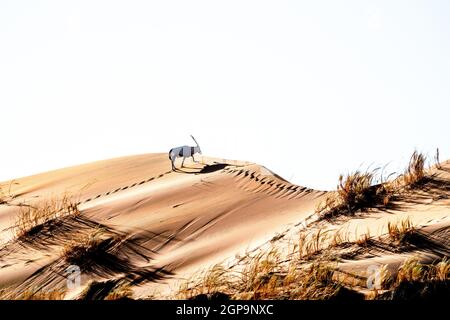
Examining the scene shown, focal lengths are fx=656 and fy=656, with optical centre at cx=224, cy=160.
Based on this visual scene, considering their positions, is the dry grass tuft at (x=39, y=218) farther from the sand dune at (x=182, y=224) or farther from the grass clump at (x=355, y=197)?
the grass clump at (x=355, y=197)

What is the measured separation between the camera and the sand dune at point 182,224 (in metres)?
7.41

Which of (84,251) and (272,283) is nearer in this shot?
(272,283)

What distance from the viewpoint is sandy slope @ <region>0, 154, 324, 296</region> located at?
762 cm

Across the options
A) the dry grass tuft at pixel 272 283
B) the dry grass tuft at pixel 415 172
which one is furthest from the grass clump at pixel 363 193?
the dry grass tuft at pixel 272 283

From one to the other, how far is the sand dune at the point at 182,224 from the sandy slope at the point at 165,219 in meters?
0.01

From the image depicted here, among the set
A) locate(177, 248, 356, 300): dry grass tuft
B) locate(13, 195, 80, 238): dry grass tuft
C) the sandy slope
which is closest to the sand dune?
the sandy slope

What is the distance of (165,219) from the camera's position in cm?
918

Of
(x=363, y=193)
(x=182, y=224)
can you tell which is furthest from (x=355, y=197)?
(x=182, y=224)

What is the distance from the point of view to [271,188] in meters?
10.2

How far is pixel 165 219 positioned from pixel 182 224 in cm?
37

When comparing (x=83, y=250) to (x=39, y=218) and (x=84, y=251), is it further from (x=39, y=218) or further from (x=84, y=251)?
(x=39, y=218)

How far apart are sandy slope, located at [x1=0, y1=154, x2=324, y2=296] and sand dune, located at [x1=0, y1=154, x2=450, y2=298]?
1cm

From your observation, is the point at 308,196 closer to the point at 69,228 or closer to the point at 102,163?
the point at 69,228

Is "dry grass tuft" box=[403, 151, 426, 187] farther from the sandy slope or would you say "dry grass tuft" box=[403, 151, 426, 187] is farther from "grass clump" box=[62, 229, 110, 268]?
"grass clump" box=[62, 229, 110, 268]
